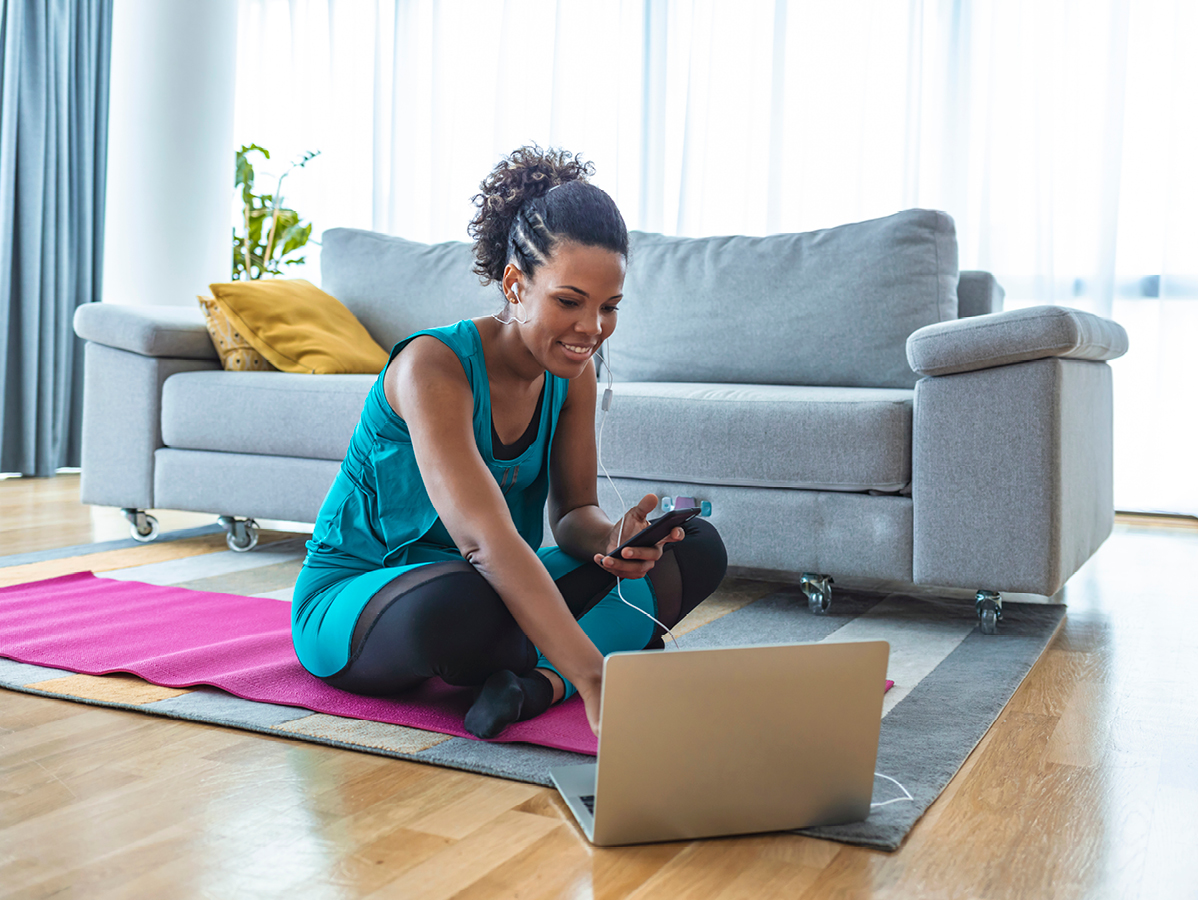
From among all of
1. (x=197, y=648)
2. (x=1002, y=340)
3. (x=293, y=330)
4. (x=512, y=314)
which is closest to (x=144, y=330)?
(x=293, y=330)

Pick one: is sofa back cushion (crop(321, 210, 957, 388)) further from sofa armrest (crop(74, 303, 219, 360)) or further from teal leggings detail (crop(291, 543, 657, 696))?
teal leggings detail (crop(291, 543, 657, 696))

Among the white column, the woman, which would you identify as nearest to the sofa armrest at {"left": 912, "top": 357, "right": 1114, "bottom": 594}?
the woman

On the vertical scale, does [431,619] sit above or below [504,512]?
below

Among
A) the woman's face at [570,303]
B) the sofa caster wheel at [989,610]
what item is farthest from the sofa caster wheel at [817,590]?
the woman's face at [570,303]

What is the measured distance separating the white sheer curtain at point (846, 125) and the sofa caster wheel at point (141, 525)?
2.28 metres

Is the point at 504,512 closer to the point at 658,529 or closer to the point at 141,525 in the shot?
the point at 658,529

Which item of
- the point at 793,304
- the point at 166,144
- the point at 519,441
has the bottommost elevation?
the point at 519,441

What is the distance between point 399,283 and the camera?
125 inches

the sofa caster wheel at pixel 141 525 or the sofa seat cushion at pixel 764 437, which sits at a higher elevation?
the sofa seat cushion at pixel 764 437

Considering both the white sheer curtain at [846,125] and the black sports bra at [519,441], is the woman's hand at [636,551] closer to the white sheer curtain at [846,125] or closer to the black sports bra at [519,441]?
the black sports bra at [519,441]

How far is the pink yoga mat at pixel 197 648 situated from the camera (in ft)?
4.55

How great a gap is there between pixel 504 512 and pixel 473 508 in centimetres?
3

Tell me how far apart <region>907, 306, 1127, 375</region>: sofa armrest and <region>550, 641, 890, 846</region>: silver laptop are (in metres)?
1.03

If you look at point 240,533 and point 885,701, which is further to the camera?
point 240,533
